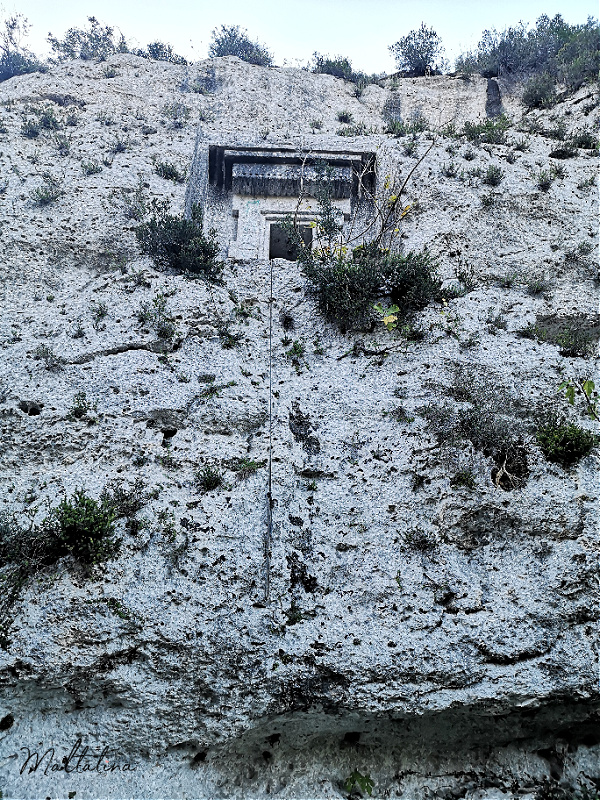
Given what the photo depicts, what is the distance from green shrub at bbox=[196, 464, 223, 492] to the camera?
5816 mm

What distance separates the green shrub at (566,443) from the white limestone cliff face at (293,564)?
11cm

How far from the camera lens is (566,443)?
5.82m

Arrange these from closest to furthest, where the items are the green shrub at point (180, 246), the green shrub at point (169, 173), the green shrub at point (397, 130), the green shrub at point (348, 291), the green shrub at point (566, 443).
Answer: the green shrub at point (566, 443), the green shrub at point (348, 291), the green shrub at point (180, 246), the green shrub at point (169, 173), the green shrub at point (397, 130)

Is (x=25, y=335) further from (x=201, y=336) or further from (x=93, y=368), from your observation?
(x=201, y=336)

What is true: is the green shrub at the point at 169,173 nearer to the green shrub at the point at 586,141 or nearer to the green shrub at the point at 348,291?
the green shrub at the point at 348,291

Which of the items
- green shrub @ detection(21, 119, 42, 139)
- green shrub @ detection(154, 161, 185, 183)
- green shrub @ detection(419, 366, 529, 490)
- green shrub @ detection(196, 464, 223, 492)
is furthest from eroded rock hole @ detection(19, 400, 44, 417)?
green shrub @ detection(21, 119, 42, 139)

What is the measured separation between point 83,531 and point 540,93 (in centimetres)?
1465

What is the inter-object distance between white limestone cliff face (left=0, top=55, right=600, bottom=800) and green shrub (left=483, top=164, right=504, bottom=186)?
85.0 inches

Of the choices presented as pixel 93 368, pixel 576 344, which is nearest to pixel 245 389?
pixel 93 368

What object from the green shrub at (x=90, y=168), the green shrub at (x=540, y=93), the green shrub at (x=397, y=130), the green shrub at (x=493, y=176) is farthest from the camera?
the green shrub at (x=540, y=93)

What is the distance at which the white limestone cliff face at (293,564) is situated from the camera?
472 centimetres

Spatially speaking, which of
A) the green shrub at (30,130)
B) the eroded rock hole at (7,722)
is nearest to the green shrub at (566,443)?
the eroded rock hole at (7,722)

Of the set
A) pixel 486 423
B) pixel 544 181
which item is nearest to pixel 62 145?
pixel 544 181

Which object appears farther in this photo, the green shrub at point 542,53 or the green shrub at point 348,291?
the green shrub at point 542,53
